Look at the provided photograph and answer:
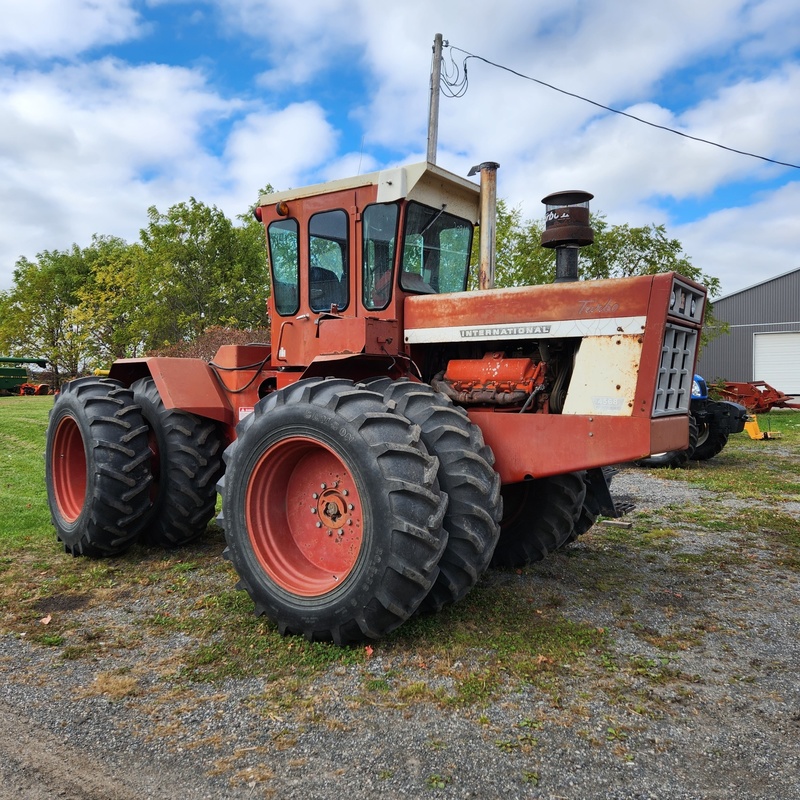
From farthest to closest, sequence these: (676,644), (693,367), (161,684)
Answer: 1. (693,367)
2. (676,644)
3. (161,684)

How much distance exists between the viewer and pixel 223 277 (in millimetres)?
26438

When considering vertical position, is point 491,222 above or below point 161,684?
above

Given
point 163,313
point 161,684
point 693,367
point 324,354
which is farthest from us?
point 163,313

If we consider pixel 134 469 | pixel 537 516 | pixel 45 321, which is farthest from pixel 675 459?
pixel 45 321

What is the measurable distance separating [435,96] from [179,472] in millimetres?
10897

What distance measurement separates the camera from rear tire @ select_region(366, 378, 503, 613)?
3.94 m

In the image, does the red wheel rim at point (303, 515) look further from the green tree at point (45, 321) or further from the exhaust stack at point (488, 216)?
the green tree at point (45, 321)

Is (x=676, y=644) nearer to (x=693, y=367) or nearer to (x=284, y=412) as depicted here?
(x=693, y=367)

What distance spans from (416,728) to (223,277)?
24.9 m

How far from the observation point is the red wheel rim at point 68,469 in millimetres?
6324

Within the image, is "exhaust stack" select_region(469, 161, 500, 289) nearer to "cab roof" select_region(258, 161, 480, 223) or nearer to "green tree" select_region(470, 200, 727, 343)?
"cab roof" select_region(258, 161, 480, 223)

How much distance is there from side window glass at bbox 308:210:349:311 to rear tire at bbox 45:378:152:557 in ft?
5.82

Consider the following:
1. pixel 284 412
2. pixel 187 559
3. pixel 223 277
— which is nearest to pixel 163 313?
pixel 223 277

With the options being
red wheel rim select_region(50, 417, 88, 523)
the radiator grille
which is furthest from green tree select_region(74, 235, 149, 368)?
the radiator grille
